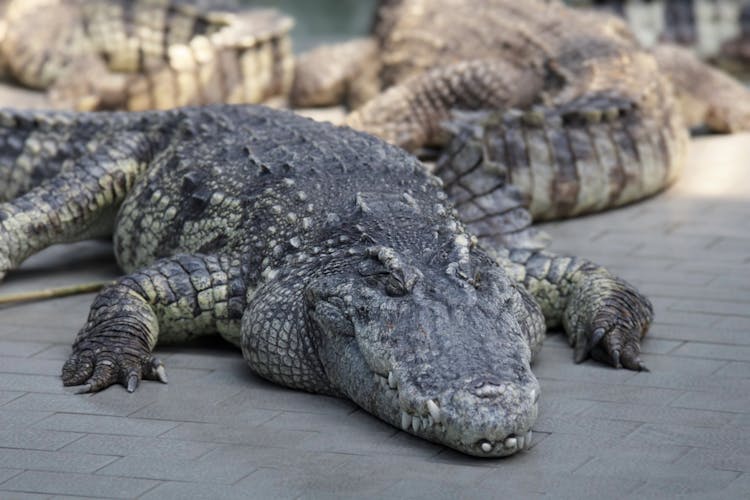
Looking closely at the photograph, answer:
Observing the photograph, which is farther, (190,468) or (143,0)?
(143,0)

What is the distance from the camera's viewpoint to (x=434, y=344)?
285cm

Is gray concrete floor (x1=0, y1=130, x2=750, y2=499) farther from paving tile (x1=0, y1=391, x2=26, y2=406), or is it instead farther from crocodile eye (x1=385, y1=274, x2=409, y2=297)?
crocodile eye (x1=385, y1=274, x2=409, y2=297)

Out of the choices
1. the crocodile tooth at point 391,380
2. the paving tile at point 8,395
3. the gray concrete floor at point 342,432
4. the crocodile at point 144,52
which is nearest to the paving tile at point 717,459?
the gray concrete floor at point 342,432

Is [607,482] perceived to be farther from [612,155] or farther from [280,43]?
[280,43]

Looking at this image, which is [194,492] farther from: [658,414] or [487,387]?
[658,414]

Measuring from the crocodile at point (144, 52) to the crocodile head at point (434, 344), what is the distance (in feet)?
14.7

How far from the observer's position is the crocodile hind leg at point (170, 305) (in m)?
3.43

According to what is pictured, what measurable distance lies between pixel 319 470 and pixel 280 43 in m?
5.53

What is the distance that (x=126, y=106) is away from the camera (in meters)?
7.50

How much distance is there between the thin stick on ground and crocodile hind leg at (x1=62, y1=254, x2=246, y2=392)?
0.57 meters

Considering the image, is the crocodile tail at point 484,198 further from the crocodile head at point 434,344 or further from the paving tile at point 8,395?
the paving tile at point 8,395

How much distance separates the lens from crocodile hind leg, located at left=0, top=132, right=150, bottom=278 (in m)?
4.23

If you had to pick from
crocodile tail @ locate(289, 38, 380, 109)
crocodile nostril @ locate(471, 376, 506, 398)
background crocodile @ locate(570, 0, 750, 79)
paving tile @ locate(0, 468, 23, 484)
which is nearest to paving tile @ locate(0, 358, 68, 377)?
paving tile @ locate(0, 468, 23, 484)

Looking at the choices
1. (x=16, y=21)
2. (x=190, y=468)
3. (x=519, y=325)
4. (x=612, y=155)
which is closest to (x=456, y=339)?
(x=519, y=325)
